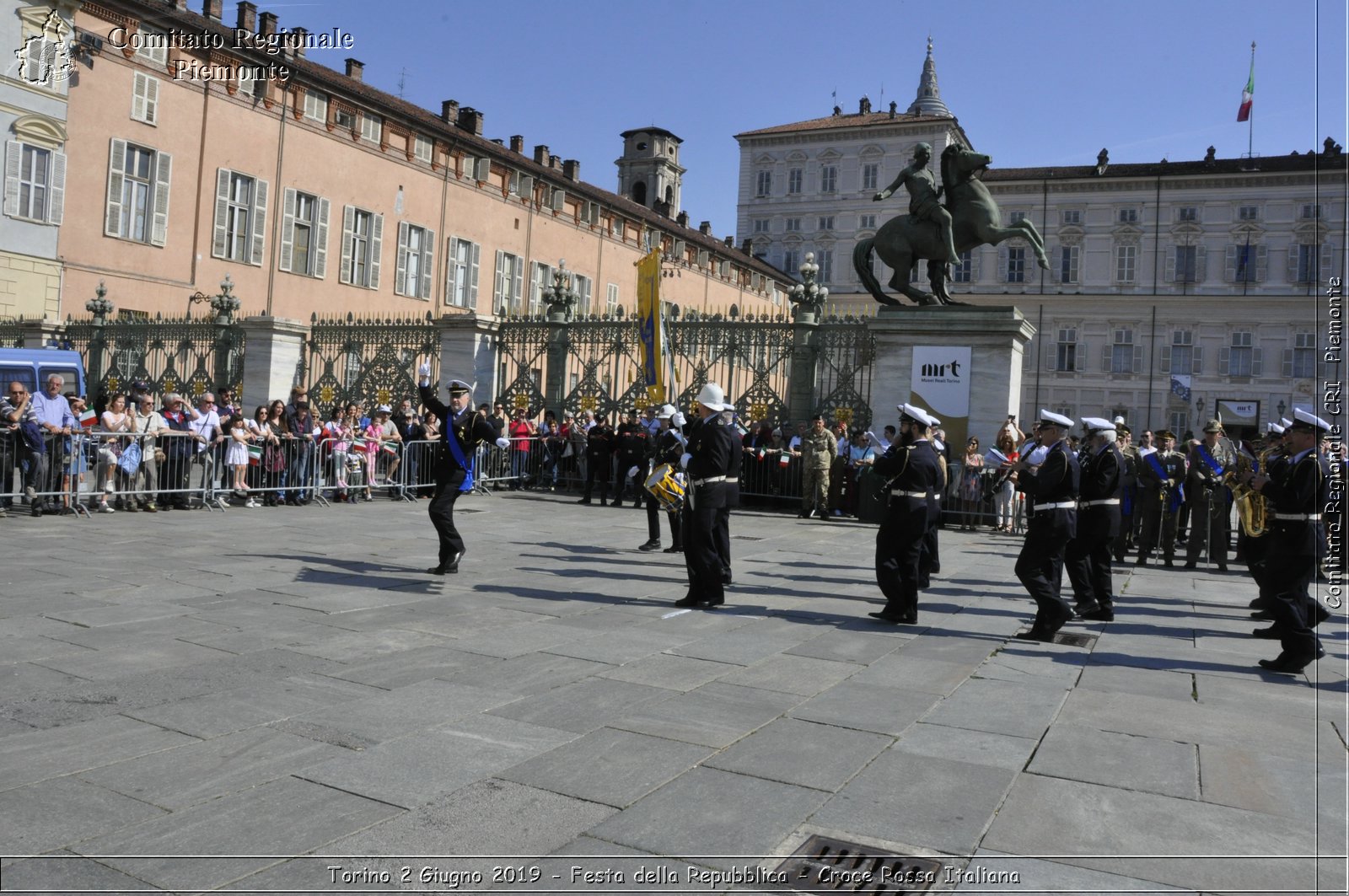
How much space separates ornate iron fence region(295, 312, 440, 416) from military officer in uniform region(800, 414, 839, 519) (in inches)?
356

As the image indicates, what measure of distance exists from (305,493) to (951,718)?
42.8 feet

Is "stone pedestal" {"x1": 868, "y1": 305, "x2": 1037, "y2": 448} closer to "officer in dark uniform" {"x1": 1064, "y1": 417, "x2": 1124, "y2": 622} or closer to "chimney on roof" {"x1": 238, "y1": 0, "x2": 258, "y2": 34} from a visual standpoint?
"officer in dark uniform" {"x1": 1064, "y1": 417, "x2": 1124, "y2": 622}

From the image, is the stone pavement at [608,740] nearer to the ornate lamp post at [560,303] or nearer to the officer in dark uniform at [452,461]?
the officer in dark uniform at [452,461]

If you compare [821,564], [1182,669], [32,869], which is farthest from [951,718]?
[821,564]

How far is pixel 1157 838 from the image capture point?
407cm

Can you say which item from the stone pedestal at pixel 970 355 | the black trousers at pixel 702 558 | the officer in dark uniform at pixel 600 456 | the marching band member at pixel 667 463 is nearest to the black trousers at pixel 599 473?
the officer in dark uniform at pixel 600 456

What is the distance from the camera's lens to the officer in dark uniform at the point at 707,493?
347 inches

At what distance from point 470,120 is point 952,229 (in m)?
32.0

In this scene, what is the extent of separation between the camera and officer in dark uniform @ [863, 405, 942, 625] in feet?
27.8

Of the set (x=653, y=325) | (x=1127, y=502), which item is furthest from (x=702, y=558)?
(x=1127, y=502)

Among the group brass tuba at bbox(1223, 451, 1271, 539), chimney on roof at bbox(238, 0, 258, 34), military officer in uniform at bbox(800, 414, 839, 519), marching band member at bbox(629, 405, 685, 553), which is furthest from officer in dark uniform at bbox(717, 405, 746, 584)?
chimney on roof at bbox(238, 0, 258, 34)

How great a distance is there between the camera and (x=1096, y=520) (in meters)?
9.13

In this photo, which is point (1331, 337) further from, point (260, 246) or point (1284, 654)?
point (260, 246)

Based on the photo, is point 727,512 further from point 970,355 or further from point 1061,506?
point 970,355
